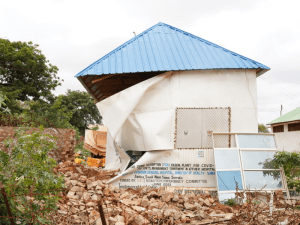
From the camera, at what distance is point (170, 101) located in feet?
21.9

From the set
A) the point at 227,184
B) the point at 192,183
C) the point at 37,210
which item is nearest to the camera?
the point at 37,210

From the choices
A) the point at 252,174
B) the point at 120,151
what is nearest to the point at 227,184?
the point at 252,174

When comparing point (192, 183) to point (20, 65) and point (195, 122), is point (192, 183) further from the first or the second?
point (20, 65)

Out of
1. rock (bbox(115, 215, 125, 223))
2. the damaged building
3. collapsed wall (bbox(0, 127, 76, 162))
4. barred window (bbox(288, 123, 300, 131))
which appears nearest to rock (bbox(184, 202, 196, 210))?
the damaged building

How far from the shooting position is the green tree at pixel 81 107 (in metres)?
33.7

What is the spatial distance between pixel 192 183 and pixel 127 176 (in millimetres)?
1754

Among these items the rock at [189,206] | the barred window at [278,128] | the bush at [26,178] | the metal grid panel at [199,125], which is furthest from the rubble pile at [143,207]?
the barred window at [278,128]

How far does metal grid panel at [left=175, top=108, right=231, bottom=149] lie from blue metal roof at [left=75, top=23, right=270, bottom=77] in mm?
1214

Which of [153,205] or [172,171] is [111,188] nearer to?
[153,205]

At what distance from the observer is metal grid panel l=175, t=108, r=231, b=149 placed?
659cm

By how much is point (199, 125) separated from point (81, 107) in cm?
3020

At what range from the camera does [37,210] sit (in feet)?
9.63

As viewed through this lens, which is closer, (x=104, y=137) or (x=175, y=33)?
(x=175, y=33)

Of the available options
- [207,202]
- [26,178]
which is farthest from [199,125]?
[26,178]
